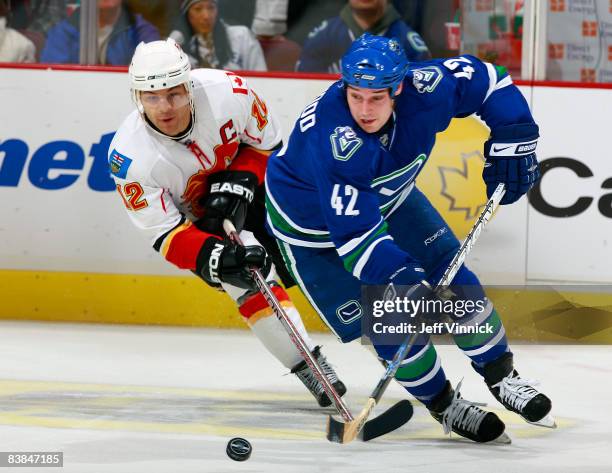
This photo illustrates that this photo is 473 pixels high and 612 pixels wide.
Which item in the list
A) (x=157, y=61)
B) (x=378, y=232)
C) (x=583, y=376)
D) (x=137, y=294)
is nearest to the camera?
(x=378, y=232)

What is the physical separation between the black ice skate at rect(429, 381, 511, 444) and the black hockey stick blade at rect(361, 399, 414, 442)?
10 cm

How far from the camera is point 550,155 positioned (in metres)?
4.89

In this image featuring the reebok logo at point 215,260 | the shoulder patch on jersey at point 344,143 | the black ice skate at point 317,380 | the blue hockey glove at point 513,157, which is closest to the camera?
the shoulder patch on jersey at point 344,143

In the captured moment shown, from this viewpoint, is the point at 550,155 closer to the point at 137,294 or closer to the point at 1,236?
the point at 137,294

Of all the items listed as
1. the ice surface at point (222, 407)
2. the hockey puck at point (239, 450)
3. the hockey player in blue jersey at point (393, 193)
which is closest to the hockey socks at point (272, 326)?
the ice surface at point (222, 407)

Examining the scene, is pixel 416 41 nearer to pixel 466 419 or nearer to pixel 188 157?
pixel 188 157

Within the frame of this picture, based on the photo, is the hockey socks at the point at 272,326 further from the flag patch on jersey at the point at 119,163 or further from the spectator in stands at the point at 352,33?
the spectator in stands at the point at 352,33

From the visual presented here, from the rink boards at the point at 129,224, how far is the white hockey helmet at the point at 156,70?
137 centimetres

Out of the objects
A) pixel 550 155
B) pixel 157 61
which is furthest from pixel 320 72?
pixel 157 61

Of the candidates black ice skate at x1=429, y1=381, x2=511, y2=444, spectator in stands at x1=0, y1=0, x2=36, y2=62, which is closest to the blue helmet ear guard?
black ice skate at x1=429, y1=381, x2=511, y2=444

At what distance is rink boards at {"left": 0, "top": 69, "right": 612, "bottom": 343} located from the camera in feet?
16.0

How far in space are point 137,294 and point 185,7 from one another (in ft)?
3.95

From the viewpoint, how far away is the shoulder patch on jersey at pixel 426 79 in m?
3.19

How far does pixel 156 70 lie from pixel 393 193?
84 centimetres
